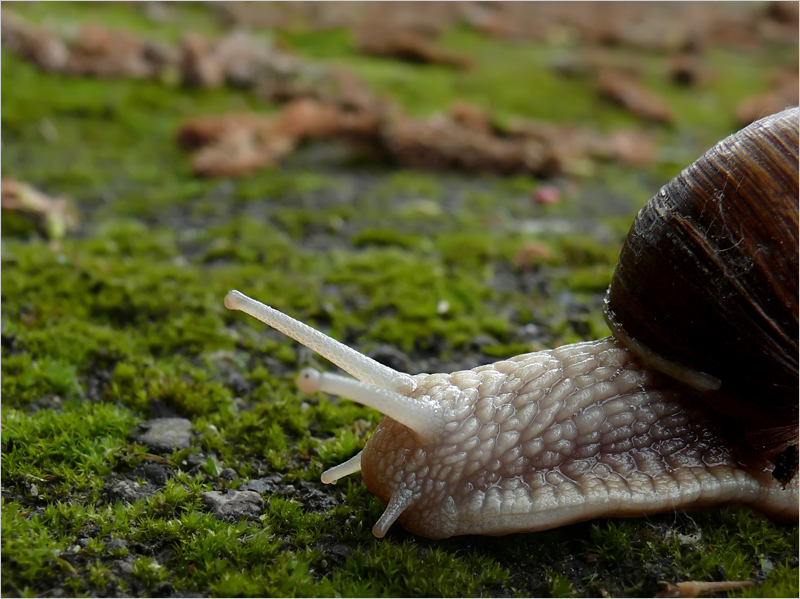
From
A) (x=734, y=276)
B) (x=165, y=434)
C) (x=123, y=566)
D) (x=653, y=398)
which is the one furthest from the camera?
(x=165, y=434)

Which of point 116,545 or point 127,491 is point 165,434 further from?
point 116,545

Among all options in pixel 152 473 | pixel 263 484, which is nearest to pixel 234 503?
pixel 263 484

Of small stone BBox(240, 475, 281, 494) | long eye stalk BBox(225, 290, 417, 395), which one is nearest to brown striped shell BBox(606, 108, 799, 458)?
long eye stalk BBox(225, 290, 417, 395)

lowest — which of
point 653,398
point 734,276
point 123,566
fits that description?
point 123,566

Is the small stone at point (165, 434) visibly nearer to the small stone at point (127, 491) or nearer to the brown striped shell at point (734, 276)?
the small stone at point (127, 491)

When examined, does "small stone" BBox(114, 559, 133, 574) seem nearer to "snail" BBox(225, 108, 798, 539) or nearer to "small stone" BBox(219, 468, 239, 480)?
"small stone" BBox(219, 468, 239, 480)

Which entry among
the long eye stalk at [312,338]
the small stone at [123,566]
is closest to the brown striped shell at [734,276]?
the long eye stalk at [312,338]

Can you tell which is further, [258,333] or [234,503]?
[258,333]
